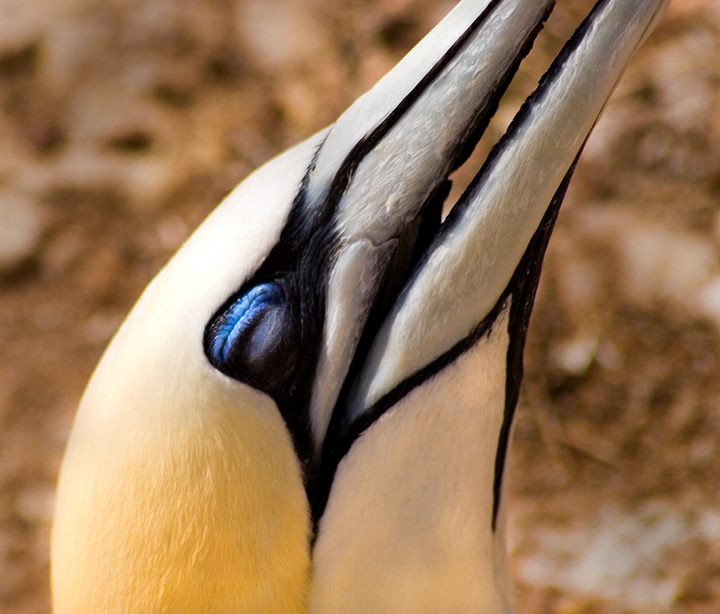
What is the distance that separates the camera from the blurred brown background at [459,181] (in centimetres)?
313

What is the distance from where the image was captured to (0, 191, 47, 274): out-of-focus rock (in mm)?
3477

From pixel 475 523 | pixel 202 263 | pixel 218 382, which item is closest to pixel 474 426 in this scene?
pixel 475 523

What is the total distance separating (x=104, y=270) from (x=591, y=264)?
7.29 ft

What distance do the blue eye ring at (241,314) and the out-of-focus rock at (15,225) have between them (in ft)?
8.05

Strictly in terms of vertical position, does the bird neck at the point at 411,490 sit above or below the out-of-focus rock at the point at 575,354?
above

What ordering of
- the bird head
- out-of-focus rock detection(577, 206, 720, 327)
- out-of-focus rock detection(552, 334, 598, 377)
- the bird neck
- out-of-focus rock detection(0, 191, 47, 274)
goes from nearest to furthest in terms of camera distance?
the bird head
the bird neck
out-of-focus rock detection(577, 206, 720, 327)
out-of-focus rock detection(552, 334, 598, 377)
out-of-focus rock detection(0, 191, 47, 274)

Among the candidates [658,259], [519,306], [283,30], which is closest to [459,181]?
[658,259]

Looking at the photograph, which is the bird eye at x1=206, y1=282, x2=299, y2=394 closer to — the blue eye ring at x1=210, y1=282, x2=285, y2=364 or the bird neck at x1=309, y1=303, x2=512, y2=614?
the blue eye ring at x1=210, y1=282, x2=285, y2=364

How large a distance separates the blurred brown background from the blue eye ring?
6.87 ft

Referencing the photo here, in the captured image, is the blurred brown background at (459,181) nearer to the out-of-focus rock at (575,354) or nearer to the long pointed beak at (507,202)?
the out-of-focus rock at (575,354)

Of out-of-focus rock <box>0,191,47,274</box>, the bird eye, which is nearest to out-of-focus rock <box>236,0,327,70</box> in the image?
out-of-focus rock <box>0,191,47,274</box>

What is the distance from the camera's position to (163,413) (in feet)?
4.46

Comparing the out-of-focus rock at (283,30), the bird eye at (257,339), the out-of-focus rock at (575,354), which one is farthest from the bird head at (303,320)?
the out-of-focus rock at (283,30)

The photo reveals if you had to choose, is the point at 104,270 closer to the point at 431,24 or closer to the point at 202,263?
the point at 431,24
